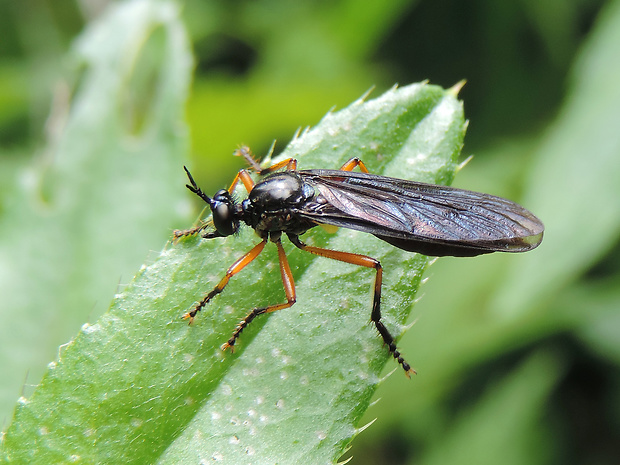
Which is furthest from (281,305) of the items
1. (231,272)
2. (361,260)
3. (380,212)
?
(380,212)

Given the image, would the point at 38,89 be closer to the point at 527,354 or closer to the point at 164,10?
the point at 164,10

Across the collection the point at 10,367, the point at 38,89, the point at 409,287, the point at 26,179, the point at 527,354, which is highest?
the point at 38,89

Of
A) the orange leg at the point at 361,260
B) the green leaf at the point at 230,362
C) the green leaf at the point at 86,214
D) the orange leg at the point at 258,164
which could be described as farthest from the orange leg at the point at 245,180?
the green leaf at the point at 230,362

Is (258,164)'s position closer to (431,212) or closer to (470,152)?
(431,212)

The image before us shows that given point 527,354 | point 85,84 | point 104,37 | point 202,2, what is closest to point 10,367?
point 85,84

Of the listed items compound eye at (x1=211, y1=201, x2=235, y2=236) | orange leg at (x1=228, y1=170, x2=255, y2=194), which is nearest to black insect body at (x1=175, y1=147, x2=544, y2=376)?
compound eye at (x1=211, y1=201, x2=235, y2=236)

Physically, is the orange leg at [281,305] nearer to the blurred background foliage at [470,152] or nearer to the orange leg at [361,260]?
the orange leg at [361,260]
